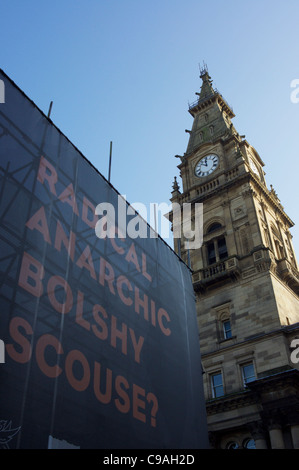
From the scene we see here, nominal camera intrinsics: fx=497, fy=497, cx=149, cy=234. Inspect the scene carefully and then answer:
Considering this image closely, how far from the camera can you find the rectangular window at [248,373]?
1226 inches

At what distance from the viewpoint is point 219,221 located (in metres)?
→ 40.3

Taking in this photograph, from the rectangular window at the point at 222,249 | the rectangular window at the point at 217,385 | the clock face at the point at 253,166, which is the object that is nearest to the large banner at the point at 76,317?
the rectangular window at the point at 217,385

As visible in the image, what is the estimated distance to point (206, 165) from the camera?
45.9m

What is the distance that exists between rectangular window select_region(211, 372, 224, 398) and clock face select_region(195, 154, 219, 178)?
19051mm

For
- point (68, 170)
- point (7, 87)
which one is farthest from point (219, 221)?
point (7, 87)

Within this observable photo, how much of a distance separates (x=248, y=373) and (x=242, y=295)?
18.3ft

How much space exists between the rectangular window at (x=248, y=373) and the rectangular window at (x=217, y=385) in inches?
66.6

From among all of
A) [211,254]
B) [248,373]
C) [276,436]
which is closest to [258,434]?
[276,436]

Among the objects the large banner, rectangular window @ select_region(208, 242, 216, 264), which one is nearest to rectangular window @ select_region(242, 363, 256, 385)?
the large banner

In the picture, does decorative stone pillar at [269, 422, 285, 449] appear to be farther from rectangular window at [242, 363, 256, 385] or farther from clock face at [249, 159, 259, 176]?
clock face at [249, 159, 259, 176]

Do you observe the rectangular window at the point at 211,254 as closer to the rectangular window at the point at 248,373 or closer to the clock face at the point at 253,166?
the rectangular window at the point at 248,373

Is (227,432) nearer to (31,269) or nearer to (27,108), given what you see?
(31,269)

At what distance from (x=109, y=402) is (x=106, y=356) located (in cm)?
152

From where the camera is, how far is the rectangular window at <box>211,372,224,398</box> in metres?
31.9
